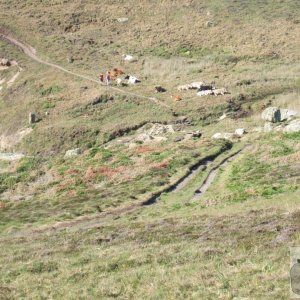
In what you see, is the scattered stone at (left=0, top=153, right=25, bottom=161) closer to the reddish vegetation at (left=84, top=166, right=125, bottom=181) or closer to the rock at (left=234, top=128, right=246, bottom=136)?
the reddish vegetation at (left=84, top=166, right=125, bottom=181)

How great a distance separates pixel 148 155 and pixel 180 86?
29889mm

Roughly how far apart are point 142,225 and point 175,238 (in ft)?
16.4

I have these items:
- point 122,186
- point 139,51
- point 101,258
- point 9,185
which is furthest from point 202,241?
point 139,51

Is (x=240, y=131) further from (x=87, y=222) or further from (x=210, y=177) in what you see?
(x=87, y=222)

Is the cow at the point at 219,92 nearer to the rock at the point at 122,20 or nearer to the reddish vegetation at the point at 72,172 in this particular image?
the reddish vegetation at the point at 72,172

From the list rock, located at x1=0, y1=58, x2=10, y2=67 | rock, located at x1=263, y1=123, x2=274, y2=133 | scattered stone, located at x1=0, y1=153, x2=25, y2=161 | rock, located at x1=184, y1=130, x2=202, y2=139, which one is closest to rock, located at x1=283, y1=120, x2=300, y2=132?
rock, located at x1=263, y1=123, x2=274, y2=133

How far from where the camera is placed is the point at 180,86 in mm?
83000

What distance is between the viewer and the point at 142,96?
260 feet

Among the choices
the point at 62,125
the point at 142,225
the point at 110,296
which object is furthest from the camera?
the point at 62,125

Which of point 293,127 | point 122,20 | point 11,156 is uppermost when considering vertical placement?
point 122,20

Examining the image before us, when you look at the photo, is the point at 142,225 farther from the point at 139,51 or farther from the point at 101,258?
the point at 139,51

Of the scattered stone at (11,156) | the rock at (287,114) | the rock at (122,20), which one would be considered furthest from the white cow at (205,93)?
the rock at (122,20)

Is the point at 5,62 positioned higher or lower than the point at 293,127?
higher

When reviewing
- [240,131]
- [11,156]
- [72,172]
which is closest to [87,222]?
[72,172]
